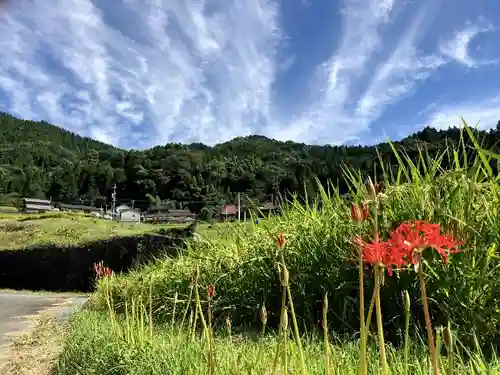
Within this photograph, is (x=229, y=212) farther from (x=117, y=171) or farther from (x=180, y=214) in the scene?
(x=117, y=171)

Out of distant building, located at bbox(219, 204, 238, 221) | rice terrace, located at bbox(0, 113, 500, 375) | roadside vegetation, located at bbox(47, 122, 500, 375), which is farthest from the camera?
distant building, located at bbox(219, 204, 238, 221)

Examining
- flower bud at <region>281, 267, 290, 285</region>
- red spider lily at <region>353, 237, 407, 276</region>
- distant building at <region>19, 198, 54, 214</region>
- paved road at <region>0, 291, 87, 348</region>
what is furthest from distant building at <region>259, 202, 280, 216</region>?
distant building at <region>19, 198, 54, 214</region>

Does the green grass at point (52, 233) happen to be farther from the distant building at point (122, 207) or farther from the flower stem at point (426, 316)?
the distant building at point (122, 207)

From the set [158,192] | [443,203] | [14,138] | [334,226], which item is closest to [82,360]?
[334,226]

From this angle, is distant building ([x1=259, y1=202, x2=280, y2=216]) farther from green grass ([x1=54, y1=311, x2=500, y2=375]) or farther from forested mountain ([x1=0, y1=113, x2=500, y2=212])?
forested mountain ([x1=0, y1=113, x2=500, y2=212])

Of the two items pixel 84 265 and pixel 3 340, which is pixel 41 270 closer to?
pixel 84 265

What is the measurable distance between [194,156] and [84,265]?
1764 inches

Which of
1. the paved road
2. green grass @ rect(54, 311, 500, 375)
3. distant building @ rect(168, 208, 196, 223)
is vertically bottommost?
the paved road

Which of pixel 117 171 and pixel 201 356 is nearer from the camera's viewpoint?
pixel 201 356

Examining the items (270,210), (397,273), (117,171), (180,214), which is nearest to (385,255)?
(397,273)

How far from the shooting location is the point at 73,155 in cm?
7894

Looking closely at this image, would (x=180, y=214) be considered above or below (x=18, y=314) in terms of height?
above

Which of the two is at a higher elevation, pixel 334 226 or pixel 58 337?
pixel 334 226

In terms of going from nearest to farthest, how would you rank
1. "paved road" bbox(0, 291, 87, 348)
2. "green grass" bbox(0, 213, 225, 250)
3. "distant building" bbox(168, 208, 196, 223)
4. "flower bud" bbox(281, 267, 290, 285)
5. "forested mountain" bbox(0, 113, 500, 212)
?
"flower bud" bbox(281, 267, 290, 285), "paved road" bbox(0, 291, 87, 348), "green grass" bbox(0, 213, 225, 250), "distant building" bbox(168, 208, 196, 223), "forested mountain" bbox(0, 113, 500, 212)
